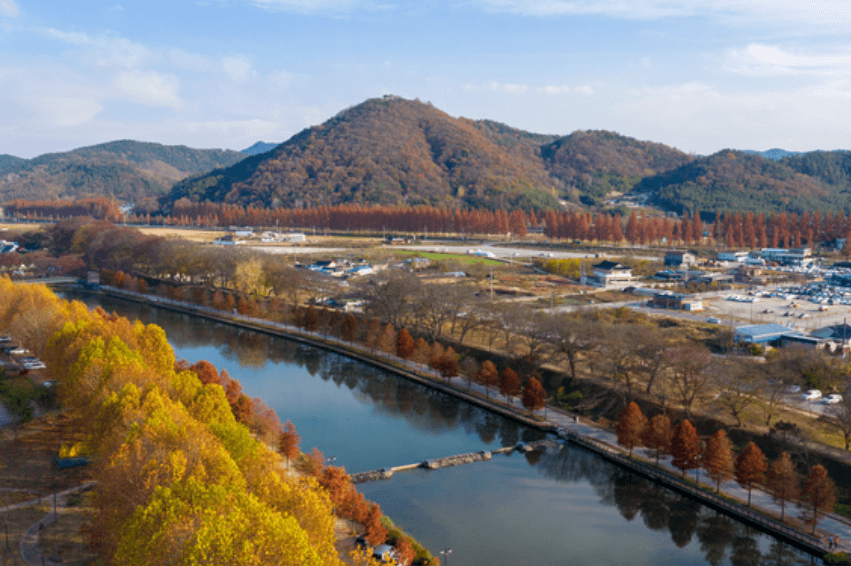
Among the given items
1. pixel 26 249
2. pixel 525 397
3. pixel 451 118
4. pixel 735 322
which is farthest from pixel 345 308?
pixel 451 118

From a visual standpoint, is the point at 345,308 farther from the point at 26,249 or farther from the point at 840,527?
the point at 26,249

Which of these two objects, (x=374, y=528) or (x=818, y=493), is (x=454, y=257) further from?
(x=374, y=528)

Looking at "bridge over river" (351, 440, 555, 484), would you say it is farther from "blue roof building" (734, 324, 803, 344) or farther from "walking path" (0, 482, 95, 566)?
"blue roof building" (734, 324, 803, 344)

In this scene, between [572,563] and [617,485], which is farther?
[617,485]

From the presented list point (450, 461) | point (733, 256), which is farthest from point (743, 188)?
point (450, 461)

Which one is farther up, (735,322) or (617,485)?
(735,322)

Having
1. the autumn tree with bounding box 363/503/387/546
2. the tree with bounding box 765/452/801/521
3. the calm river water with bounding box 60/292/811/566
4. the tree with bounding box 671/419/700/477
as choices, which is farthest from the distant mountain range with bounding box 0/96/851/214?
the autumn tree with bounding box 363/503/387/546
